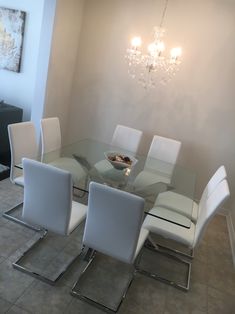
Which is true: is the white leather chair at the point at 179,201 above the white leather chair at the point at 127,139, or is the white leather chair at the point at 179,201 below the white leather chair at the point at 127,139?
below

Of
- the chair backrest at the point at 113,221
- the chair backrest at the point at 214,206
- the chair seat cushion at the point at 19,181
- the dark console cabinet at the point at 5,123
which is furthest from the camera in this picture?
the dark console cabinet at the point at 5,123

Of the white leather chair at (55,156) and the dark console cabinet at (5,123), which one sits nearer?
the white leather chair at (55,156)

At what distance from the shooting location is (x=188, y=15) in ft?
12.1

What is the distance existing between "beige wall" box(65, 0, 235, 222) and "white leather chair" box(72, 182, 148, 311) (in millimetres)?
2281

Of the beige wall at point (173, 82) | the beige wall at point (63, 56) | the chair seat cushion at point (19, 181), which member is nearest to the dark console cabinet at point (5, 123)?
the beige wall at point (63, 56)

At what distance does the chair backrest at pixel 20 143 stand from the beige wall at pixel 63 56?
0.99 meters

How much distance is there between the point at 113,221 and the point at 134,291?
2.50ft

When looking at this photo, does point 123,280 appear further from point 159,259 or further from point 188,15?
point 188,15

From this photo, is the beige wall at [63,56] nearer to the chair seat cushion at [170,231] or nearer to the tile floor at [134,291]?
the tile floor at [134,291]

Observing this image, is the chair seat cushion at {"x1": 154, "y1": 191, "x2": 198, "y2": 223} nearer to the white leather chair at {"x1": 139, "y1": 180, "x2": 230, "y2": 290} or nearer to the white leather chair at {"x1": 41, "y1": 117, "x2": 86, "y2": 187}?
the white leather chair at {"x1": 139, "y1": 180, "x2": 230, "y2": 290}

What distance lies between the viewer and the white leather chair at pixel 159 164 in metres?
2.80


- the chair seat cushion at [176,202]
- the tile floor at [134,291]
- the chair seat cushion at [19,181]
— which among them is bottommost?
the tile floor at [134,291]

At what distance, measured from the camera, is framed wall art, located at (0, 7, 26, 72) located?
481 cm

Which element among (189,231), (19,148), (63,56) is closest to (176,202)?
(189,231)
